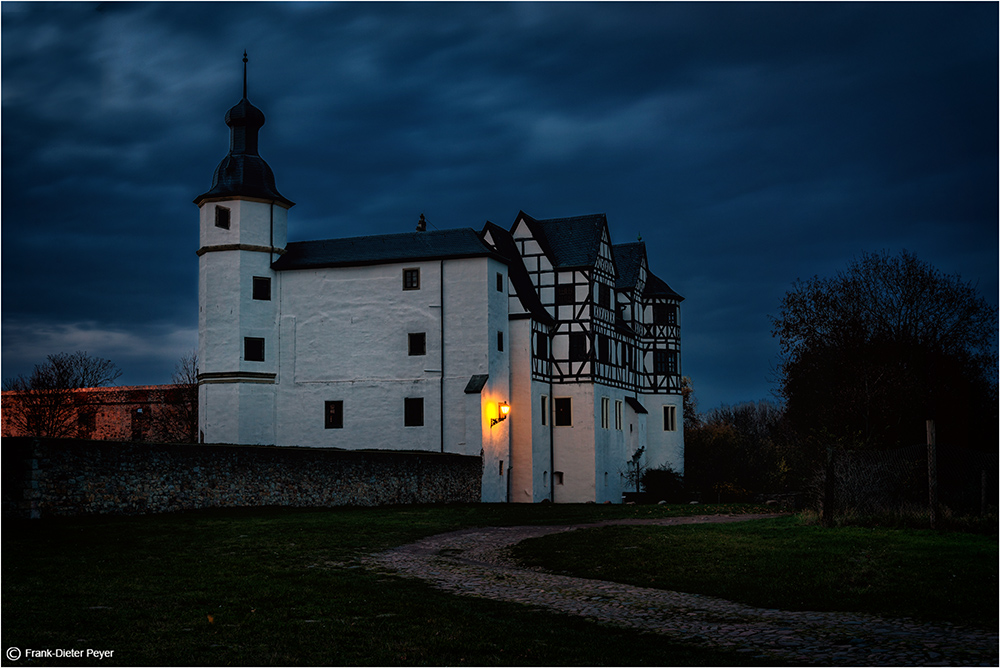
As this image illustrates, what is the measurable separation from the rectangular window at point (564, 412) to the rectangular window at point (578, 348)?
1.89 m

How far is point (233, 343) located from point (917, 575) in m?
32.4

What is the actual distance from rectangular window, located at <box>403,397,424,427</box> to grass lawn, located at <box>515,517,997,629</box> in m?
21.0

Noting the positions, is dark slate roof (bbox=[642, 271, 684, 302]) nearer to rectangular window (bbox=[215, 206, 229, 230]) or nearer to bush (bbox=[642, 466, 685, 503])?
bush (bbox=[642, 466, 685, 503])

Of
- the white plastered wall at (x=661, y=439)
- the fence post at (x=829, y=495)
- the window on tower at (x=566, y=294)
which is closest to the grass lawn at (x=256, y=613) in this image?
the fence post at (x=829, y=495)

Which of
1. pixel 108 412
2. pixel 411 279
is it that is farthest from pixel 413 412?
pixel 108 412

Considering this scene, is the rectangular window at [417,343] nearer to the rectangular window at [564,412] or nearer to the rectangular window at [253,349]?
the rectangular window at [253,349]

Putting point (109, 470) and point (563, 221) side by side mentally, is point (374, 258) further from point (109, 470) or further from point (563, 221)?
point (109, 470)

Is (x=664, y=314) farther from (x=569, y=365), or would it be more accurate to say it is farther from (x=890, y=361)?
(x=890, y=361)

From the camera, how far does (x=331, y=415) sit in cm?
4103

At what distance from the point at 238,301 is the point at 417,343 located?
24.9 ft

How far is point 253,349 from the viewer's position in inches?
1617

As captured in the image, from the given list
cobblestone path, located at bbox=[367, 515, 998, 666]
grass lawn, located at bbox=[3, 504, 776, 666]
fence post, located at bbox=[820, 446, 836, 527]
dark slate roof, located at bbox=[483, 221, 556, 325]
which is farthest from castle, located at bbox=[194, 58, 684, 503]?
cobblestone path, located at bbox=[367, 515, 998, 666]

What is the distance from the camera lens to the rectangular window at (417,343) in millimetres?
40156

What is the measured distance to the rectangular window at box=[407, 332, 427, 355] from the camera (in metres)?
40.2
